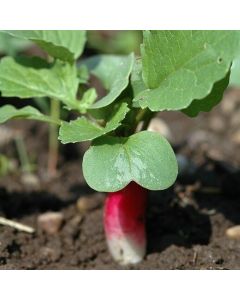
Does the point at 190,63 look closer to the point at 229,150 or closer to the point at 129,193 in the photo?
the point at 129,193

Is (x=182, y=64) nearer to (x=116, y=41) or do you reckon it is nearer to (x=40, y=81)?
(x=40, y=81)

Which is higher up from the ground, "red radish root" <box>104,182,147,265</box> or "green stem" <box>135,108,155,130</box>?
"green stem" <box>135,108,155,130</box>

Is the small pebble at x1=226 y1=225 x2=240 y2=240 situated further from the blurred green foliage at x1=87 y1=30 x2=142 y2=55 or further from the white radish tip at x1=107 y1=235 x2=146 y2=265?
the blurred green foliage at x1=87 y1=30 x2=142 y2=55

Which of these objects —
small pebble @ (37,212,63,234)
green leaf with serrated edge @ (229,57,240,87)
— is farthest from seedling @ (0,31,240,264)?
green leaf with serrated edge @ (229,57,240,87)

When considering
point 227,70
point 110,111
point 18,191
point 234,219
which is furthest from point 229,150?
point 227,70

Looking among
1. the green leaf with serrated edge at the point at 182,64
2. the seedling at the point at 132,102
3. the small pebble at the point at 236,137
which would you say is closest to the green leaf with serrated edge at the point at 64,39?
the seedling at the point at 132,102

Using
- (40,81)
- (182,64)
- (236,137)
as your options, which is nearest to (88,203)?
(40,81)
